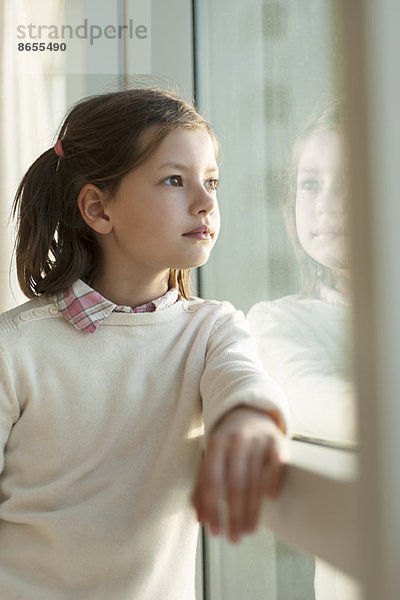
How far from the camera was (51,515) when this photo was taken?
1025mm

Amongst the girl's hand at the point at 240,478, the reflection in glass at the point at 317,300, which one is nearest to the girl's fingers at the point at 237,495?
the girl's hand at the point at 240,478

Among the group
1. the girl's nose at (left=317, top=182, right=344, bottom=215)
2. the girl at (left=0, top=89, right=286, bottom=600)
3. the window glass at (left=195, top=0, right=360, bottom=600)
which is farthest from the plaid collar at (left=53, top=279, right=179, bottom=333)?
the girl's nose at (left=317, top=182, right=344, bottom=215)

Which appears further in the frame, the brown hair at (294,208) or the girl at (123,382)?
the girl at (123,382)

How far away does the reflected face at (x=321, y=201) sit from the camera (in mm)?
888

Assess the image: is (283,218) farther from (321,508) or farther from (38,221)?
(321,508)

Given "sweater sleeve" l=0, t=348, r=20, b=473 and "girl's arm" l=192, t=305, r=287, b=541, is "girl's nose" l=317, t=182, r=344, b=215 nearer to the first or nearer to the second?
"girl's arm" l=192, t=305, r=287, b=541

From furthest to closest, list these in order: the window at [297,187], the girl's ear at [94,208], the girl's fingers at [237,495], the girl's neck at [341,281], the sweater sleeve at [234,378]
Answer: the girl's ear at [94,208], the girl's neck at [341,281], the sweater sleeve at [234,378], the girl's fingers at [237,495], the window at [297,187]

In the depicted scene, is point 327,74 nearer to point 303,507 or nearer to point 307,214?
point 307,214

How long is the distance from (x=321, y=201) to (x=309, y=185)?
2.2 inches

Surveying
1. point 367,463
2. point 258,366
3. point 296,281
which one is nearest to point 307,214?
point 296,281

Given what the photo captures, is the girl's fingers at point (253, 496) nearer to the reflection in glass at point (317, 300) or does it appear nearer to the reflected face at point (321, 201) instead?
the reflection in glass at point (317, 300)

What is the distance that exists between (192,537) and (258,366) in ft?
1.04

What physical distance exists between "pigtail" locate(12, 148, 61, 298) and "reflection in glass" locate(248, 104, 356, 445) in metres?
0.43

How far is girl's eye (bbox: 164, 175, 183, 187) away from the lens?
1.12 meters
